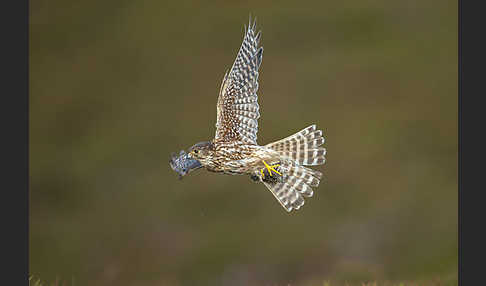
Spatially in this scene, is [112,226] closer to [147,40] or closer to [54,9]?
[147,40]

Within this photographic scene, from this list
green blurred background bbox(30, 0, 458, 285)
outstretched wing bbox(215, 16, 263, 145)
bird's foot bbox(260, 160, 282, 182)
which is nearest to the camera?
bird's foot bbox(260, 160, 282, 182)

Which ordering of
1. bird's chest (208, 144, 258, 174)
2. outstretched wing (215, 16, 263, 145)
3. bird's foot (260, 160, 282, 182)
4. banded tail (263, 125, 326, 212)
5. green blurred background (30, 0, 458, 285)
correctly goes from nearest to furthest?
bird's chest (208, 144, 258, 174), bird's foot (260, 160, 282, 182), banded tail (263, 125, 326, 212), outstretched wing (215, 16, 263, 145), green blurred background (30, 0, 458, 285)

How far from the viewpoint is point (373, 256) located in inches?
478

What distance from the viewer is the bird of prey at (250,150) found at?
4.36m

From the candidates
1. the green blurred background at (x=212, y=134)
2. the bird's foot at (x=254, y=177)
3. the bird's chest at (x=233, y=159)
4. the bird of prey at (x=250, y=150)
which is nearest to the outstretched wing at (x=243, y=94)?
the bird of prey at (x=250, y=150)

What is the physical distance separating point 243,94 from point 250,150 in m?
0.70

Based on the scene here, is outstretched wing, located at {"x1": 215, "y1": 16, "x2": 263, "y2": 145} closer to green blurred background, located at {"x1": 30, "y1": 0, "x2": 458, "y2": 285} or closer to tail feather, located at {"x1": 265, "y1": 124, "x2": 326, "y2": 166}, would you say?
tail feather, located at {"x1": 265, "y1": 124, "x2": 326, "y2": 166}

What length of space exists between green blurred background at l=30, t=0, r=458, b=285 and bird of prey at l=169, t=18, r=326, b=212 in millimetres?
6051

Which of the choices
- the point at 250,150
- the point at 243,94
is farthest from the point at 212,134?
the point at 250,150

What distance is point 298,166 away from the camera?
4.75m

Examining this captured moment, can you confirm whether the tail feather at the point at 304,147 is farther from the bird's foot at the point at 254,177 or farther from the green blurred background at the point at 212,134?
the green blurred background at the point at 212,134

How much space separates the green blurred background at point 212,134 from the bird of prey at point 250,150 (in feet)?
19.9

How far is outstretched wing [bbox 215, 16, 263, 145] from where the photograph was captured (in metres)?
4.86

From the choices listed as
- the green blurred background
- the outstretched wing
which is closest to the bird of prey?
the outstretched wing
